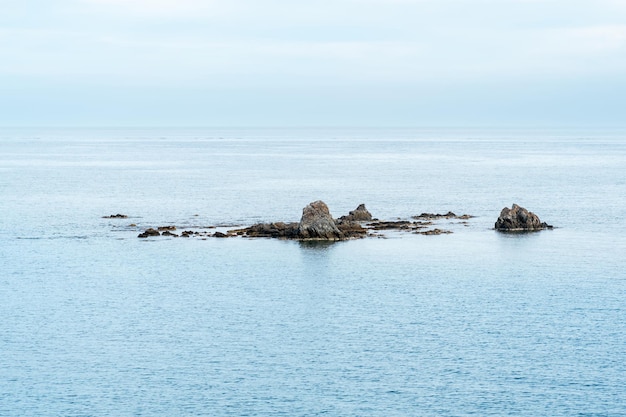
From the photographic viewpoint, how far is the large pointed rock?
108 m

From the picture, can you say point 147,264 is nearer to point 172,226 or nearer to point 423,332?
point 172,226

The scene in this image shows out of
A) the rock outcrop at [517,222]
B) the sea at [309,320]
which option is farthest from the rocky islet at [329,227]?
the sea at [309,320]

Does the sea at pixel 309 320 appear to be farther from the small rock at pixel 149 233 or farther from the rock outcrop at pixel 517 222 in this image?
the rock outcrop at pixel 517 222

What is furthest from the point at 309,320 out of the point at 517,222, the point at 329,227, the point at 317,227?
the point at 517,222

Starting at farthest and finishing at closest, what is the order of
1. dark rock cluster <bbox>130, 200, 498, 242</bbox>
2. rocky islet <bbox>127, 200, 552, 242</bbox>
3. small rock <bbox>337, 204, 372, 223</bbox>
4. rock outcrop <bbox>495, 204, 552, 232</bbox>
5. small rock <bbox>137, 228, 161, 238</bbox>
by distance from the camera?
small rock <bbox>337, 204, 372, 223</bbox>
rock outcrop <bbox>495, 204, 552, 232</bbox>
small rock <bbox>137, 228, 161, 238</bbox>
rocky islet <bbox>127, 200, 552, 242</bbox>
dark rock cluster <bbox>130, 200, 498, 242</bbox>

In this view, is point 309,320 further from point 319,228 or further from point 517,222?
point 517,222

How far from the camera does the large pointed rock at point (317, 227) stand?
4245 inches

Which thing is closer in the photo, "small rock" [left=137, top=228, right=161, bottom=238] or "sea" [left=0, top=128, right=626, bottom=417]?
"sea" [left=0, top=128, right=626, bottom=417]

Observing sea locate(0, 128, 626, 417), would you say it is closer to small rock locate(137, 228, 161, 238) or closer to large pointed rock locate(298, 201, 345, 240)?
small rock locate(137, 228, 161, 238)

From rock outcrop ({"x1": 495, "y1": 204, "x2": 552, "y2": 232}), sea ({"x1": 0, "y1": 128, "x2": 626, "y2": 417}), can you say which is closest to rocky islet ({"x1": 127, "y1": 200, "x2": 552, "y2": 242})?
rock outcrop ({"x1": 495, "y1": 204, "x2": 552, "y2": 232})

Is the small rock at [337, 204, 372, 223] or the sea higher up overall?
the small rock at [337, 204, 372, 223]

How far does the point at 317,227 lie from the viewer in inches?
4267

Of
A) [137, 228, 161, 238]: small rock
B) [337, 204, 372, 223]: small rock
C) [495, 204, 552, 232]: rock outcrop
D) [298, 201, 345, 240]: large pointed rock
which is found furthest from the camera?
[337, 204, 372, 223]: small rock

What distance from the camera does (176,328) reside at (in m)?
69.0
